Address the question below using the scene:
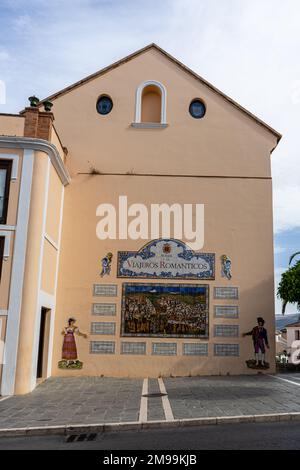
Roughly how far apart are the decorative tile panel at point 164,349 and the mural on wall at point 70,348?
2.29m

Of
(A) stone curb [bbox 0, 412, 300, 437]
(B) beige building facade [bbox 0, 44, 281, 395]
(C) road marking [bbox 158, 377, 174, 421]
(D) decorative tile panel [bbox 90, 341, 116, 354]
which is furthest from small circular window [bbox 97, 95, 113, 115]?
(A) stone curb [bbox 0, 412, 300, 437]

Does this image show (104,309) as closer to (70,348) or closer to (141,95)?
(70,348)

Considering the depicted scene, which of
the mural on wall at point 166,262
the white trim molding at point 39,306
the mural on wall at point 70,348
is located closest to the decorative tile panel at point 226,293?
the mural on wall at point 166,262

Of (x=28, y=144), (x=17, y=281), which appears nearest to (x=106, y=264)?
(x=17, y=281)

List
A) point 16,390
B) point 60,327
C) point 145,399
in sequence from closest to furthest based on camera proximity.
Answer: point 145,399 → point 16,390 → point 60,327

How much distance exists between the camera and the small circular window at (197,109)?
16.5 m

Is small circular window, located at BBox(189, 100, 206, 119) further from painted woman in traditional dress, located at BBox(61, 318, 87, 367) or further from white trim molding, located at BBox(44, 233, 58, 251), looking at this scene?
painted woman in traditional dress, located at BBox(61, 318, 87, 367)

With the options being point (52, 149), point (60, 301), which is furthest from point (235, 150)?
point (60, 301)

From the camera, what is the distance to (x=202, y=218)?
15.6 metres

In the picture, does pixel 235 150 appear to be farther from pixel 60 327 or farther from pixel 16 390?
pixel 16 390

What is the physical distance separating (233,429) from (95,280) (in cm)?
835

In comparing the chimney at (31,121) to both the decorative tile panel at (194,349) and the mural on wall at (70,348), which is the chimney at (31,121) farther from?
the decorative tile panel at (194,349)

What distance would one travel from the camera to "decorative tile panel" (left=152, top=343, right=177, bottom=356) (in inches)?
573

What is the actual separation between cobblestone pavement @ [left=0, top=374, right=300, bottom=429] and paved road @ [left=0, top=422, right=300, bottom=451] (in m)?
0.69
